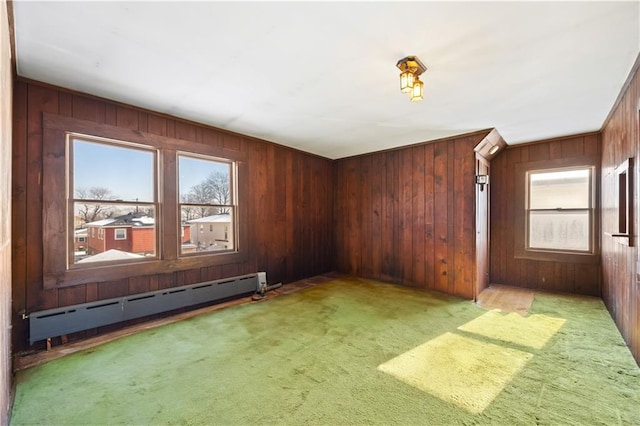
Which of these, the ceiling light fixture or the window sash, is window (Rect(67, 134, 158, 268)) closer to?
the ceiling light fixture

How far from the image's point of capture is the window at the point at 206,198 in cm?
349

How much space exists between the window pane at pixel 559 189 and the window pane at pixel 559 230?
0.15 m

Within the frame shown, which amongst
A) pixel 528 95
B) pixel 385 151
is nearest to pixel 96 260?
pixel 385 151

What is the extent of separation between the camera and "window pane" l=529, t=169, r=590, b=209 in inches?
163

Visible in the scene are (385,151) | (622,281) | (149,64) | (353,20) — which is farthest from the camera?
(385,151)

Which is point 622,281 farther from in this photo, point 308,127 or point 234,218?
point 234,218

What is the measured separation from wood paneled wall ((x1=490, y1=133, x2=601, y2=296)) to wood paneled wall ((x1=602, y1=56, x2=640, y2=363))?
329mm

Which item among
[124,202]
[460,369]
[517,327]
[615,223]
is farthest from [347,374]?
[615,223]

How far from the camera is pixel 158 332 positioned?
2801 mm

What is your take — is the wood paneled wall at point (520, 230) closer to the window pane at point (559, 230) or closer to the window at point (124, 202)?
the window pane at point (559, 230)

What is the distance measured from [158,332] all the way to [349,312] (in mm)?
2123

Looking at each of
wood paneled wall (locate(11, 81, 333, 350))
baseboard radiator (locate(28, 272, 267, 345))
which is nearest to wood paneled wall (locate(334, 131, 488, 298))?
wood paneled wall (locate(11, 81, 333, 350))

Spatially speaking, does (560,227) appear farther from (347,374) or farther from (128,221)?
(128,221)

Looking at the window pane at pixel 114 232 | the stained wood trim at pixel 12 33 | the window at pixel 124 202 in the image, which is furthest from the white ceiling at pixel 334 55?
the window pane at pixel 114 232
